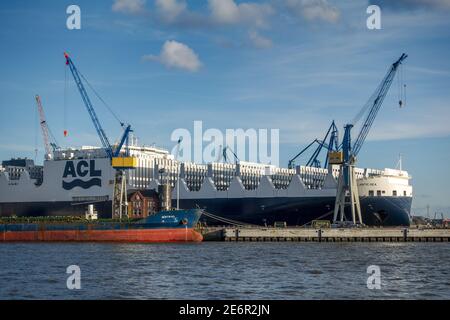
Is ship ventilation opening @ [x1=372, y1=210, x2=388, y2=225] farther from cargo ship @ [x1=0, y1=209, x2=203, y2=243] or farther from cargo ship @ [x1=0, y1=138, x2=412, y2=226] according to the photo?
cargo ship @ [x1=0, y1=209, x2=203, y2=243]

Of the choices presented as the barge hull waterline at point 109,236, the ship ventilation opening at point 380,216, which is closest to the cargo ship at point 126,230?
the barge hull waterline at point 109,236

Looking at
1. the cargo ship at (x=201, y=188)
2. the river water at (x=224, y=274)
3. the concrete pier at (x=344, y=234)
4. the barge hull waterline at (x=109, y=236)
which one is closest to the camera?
the river water at (x=224, y=274)

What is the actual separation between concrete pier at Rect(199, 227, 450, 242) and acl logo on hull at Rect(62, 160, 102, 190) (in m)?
38.6

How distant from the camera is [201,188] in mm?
127875

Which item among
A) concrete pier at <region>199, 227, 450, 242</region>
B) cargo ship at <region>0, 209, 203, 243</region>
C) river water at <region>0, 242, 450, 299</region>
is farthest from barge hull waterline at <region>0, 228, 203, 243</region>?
river water at <region>0, 242, 450, 299</region>

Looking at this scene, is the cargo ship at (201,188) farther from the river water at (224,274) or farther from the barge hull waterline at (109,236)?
the river water at (224,274)

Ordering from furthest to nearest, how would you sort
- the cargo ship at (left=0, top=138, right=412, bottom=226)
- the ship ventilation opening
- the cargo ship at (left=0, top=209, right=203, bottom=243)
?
the cargo ship at (left=0, top=138, right=412, bottom=226) → the ship ventilation opening → the cargo ship at (left=0, top=209, right=203, bottom=243)

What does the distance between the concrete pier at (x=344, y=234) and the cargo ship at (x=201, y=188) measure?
15.1m

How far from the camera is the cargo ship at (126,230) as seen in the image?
95.1 metres

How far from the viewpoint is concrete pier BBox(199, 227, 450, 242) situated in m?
98.9

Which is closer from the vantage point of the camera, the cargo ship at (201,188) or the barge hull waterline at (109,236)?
the barge hull waterline at (109,236)

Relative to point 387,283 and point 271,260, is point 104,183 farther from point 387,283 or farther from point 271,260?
A: point 387,283

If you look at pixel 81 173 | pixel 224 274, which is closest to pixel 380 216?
pixel 81 173

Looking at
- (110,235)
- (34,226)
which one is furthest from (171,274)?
(34,226)
